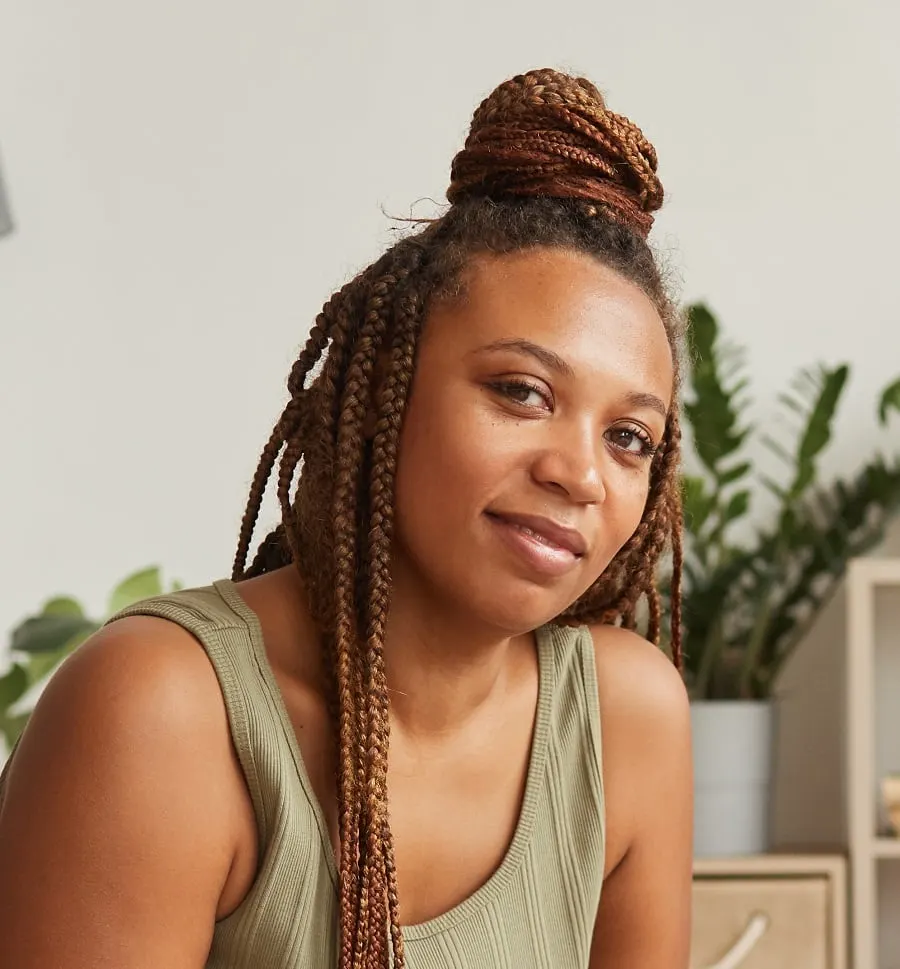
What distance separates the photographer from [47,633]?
1.83 metres

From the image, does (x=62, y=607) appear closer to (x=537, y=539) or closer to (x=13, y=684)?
(x=13, y=684)

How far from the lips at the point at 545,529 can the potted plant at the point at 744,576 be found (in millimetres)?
1071

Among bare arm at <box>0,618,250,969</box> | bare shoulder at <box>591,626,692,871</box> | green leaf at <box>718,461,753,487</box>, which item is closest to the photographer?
bare arm at <box>0,618,250,969</box>

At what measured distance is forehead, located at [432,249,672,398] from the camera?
0.88 metres

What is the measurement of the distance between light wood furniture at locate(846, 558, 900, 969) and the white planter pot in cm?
13

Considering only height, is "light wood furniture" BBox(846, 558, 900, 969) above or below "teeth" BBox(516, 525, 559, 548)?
below

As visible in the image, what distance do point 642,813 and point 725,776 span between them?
867 millimetres

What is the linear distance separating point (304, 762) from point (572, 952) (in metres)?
0.30

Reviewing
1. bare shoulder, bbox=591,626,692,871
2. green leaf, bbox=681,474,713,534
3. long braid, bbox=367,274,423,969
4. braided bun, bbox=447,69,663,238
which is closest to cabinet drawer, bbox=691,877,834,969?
green leaf, bbox=681,474,713,534

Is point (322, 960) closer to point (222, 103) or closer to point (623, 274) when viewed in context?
point (623, 274)

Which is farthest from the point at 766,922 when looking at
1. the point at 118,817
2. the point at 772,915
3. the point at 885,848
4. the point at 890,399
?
the point at 118,817

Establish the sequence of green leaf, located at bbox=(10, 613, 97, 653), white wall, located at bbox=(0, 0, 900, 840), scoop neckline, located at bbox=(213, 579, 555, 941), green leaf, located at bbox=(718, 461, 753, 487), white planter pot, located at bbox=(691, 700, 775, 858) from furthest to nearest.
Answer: white wall, located at bbox=(0, 0, 900, 840), green leaf, located at bbox=(718, 461, 753, 487), white planter pot, located at bbox=(691, 700, 775, 858), green leaf, located at bbox=(10, 613, 97, 653), scoop neckline, located at bbox=(213, 579, 555, 941)

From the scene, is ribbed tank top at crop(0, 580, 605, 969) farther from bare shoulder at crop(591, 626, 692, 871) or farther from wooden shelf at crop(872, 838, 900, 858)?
wooden shelf at crop(872, 838, 900, 858)

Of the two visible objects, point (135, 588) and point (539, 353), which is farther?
point (135, 588)
